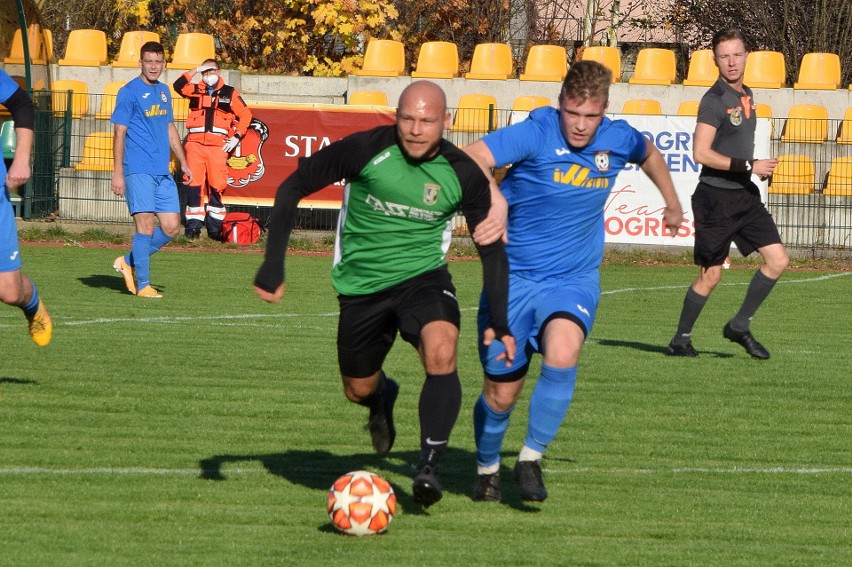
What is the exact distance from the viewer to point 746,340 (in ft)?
35.9

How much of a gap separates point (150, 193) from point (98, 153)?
27.5 ft

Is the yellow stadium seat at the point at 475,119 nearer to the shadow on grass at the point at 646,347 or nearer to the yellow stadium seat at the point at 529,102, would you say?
the yellow stadium seat at the point at 529,102

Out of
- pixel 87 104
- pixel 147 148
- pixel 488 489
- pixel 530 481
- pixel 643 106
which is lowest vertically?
pixel 488 489

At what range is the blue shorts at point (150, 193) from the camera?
1327 cm

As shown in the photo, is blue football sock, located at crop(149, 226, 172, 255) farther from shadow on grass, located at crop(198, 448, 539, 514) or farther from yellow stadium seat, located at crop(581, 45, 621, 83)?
yellow stadium seat, located at crop(581, 45, 621, 83)

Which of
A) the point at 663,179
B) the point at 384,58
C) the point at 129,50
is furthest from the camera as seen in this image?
the point at 129,50

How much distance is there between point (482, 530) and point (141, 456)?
202 cm

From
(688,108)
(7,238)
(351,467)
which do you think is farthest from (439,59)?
(351,467)

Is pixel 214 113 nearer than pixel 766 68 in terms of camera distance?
Yes

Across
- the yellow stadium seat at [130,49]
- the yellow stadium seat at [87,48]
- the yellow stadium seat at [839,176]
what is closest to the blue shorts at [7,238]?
the yellow stadium seat at [839,176]

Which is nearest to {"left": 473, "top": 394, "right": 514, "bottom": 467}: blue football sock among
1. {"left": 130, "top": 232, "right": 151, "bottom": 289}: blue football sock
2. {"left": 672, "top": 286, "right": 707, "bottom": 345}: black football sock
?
{"left": 672, "top": 286, "right": 707, "bottom": 345}: black football sock

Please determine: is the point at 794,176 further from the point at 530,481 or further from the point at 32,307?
the point at 530,481

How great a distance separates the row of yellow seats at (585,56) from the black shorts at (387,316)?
18583mm

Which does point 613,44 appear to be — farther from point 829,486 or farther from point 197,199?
point 829,486
